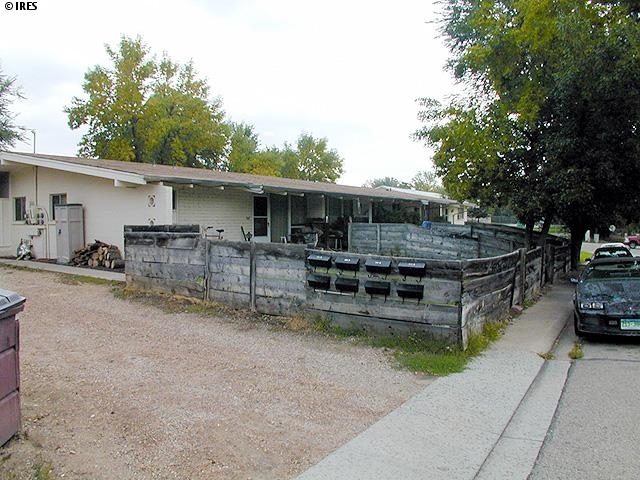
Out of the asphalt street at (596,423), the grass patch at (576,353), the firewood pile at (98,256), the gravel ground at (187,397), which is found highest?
the firewood pile at (98,256)

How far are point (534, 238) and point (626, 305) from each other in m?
10.5

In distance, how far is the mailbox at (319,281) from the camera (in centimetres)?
755

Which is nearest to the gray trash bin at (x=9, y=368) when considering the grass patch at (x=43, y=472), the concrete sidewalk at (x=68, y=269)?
the grass patch at (x=43, y=472)

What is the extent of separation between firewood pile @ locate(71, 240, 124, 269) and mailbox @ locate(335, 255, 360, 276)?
8.68m

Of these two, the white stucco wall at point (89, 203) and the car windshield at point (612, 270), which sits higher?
the white stucco wall at point (89, 203)

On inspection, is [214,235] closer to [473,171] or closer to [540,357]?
[473,171]

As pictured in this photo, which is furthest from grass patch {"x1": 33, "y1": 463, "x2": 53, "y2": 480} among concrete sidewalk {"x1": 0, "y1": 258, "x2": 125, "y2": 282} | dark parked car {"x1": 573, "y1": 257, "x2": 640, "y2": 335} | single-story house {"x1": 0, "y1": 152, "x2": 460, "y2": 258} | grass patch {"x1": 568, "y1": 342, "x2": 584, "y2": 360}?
single-story house {"x1": 0, "y1": 152, "x2": 460, "y2": 258}

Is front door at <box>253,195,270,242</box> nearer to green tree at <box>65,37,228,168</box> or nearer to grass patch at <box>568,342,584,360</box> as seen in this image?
grass patch at <box>568,342,584,360</box>

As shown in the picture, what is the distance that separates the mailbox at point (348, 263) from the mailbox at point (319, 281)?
10.9 inches

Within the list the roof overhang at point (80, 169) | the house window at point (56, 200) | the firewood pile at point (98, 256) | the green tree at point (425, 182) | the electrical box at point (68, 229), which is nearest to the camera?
the roof overhang at point (80, 169)

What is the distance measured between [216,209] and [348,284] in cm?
1012

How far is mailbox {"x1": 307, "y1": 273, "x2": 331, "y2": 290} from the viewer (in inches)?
297

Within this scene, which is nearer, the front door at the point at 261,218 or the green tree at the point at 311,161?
the front door at the point at 261,218

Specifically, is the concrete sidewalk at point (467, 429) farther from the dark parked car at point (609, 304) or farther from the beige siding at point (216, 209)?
the beige siding at point (216, 209)
